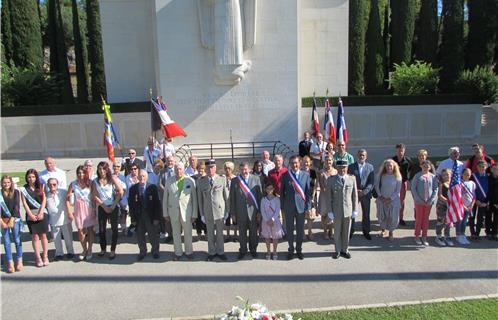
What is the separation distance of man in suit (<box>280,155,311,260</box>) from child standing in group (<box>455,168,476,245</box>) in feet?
10.6

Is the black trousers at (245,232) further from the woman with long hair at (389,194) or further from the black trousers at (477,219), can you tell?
the black trousers at (477,219)

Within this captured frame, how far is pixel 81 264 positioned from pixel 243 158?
31.9ft

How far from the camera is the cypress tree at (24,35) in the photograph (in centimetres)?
2442

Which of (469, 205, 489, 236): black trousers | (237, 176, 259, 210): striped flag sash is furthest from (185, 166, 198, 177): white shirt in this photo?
(469, 205, 489, 236): black trousers

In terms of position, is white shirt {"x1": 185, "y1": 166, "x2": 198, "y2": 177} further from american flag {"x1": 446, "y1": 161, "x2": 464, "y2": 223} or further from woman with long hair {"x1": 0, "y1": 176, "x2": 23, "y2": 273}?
american flag {"x1": 446, "y1": 161, "x2": 464, "y2": 223}

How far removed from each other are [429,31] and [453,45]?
215 cm

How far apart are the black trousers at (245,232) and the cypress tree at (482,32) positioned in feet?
71.7

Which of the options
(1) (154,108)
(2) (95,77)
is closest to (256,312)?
(1) (154,108)

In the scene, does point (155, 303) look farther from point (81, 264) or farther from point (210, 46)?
point (210, 46)

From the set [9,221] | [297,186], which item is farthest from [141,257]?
[297,186]

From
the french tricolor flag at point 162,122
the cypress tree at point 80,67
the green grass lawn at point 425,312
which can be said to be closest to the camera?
the green grass lawn at point 425,312

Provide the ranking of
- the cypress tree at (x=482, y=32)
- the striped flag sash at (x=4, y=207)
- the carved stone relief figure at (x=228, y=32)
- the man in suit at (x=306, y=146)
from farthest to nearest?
the cypress tree at (x=482, y=32) < the carved stone relief figure at (x=228, y=32) < the man in suit at (x=306, y=146) < the striped flag sash at (x=4, y=207)

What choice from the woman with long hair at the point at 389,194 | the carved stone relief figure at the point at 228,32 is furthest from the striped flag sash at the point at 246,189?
the carved stone relief figure at the point at 228,32

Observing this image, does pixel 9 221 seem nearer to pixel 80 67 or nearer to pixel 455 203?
pixel 455 203
